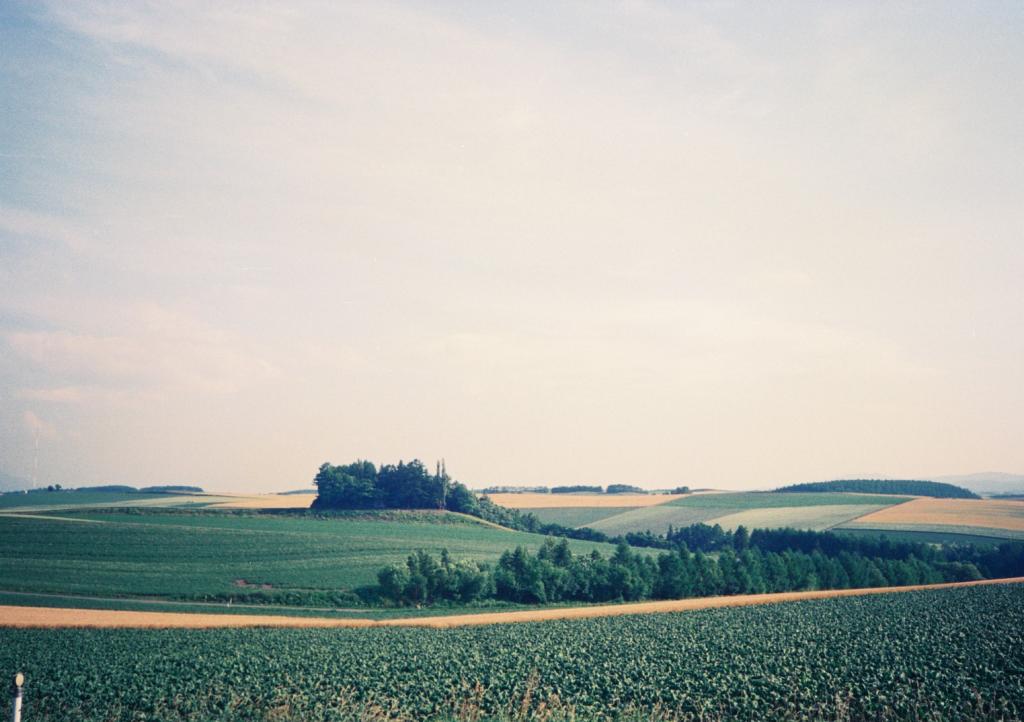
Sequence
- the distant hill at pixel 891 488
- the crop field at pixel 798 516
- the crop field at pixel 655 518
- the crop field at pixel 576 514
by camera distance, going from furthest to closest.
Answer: the distant hill at pixel 891 488
the crop field at pixel 576 514
the crop field at pixel 655 518
the crop field at pixel 798 516

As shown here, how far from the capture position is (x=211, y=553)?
7488 centimetres

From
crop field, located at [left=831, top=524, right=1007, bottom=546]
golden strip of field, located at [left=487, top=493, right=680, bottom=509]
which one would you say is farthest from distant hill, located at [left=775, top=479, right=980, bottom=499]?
crop field, located at [left=831, top=524, right=1007, bottom=546]

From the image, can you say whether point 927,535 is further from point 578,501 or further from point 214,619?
point 214,619

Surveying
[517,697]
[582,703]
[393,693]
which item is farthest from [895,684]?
[393,693]

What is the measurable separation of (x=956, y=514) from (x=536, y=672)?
105 meters

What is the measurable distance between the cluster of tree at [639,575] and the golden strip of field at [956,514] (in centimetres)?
1441

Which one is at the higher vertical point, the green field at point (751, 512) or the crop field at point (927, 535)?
the green field at point (751, 512)

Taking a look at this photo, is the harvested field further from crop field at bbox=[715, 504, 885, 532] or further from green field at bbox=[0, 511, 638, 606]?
crop field at bbox=[715, 504, 885, 532]

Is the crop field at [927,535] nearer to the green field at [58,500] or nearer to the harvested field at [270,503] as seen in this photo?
the harvested field at [270,503]

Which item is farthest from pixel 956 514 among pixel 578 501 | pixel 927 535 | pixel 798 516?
pixel 578 501

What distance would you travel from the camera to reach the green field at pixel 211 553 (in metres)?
61.6

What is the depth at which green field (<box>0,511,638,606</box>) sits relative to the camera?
6159cm

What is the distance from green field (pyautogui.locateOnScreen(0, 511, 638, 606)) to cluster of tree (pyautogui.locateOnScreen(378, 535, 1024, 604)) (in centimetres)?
655

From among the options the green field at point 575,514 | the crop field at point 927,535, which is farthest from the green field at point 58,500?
the crop field at point 927,535
